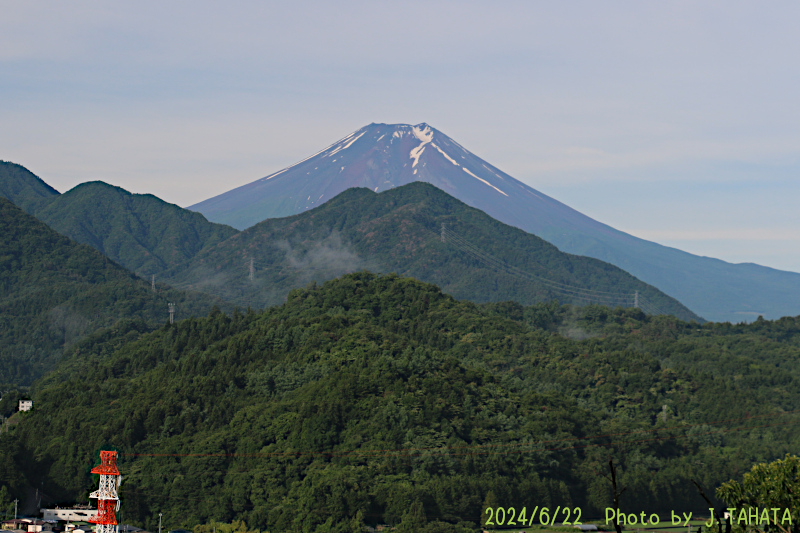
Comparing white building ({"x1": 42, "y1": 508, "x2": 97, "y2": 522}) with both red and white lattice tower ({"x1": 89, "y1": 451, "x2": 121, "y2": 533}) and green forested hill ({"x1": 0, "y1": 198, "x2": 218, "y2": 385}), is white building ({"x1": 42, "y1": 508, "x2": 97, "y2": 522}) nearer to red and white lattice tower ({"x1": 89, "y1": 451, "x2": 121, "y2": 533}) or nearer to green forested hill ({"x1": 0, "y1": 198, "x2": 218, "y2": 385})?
red and white lattice tower ({"x1": 89, "y1": 451, "x2": 121, "y2": 533})

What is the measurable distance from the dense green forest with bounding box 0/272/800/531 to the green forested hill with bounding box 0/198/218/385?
57.9 ft

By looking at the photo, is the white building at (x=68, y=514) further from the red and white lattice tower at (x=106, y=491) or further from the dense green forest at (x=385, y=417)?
the red and white lattice tower at (x=106, y=491)

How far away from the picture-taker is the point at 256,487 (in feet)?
224

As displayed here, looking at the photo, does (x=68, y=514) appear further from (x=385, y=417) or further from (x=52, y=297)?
(x=52, y=297)

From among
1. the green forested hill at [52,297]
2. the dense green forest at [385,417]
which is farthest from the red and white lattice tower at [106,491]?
the green forested hill at [52,297]

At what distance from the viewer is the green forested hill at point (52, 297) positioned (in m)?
129

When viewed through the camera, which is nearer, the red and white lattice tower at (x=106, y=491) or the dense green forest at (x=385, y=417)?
the red and white lattice tower at (x=106, y=491)

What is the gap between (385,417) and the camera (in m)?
77.0

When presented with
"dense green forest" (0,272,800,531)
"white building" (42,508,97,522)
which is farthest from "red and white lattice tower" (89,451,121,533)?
"dense green forest" (0,272,800,531)

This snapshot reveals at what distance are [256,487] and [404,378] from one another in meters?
19.8

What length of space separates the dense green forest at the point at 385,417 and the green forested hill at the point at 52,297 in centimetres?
1764

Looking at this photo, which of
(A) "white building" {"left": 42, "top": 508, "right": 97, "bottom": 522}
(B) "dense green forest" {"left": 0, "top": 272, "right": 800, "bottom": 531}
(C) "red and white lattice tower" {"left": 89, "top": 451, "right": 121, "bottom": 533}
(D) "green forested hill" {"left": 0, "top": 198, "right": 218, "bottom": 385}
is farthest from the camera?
(D) "green forested hill" {"left": 0, "top": 198, "right": 218, "bottom": 385}

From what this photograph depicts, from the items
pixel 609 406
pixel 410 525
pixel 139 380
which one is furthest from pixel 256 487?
pixel 609 406

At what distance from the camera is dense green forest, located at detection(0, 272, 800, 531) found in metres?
68.2
